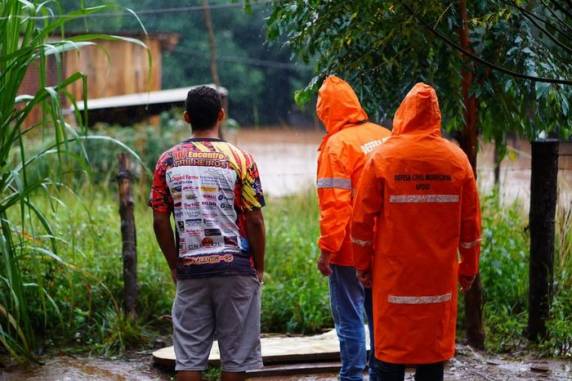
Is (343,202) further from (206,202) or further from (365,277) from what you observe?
(206,202)

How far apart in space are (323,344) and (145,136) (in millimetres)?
6173

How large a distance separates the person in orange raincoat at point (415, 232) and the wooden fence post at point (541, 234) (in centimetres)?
210

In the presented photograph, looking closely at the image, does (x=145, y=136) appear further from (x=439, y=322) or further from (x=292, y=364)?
(x=439, y=322)

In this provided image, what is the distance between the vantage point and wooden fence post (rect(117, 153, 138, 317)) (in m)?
6.38

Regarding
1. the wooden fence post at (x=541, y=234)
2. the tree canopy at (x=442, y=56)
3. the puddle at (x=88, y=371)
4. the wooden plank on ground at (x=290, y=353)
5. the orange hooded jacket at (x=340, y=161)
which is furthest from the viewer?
the wooden fence post at (x=541, y=234)

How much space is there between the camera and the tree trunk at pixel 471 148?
18.5 feet

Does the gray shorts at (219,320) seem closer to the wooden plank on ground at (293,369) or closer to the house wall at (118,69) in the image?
the wooden plank on ground at (293,369)

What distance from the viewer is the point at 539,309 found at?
616cm

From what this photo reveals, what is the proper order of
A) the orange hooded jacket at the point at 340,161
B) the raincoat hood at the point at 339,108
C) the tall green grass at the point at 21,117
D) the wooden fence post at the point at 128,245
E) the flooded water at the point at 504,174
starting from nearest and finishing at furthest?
the orange hooded jacket at the point at 340,161, the tall green grass at the point at 21,117, the raincoat hood at the point at 339,108, the wooden fence post at the point at 128,245, the flooded water at the point at 504,174

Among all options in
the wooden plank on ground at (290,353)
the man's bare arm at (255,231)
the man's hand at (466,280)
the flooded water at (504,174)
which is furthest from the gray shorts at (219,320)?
the flooded water at (504,174)

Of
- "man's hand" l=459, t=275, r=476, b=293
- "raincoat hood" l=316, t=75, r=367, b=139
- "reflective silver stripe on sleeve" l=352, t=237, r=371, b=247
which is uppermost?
"raincoat hood" l=316, t=75, r=367, b=139

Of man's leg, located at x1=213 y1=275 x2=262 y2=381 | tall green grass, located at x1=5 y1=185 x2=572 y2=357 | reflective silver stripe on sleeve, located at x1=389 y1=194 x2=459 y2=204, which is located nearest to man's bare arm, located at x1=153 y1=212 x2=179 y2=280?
man's leg, located at x1=213 y1=275 x2=262 y2=381

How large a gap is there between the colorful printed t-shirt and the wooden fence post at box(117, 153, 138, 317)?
7.40 ft

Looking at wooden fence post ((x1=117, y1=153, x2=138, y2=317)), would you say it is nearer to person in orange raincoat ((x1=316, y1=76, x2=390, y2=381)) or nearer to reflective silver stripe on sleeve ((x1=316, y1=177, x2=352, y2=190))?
person in orange raincoat ((x1=316, y1=76, x2=390, y2=381))
